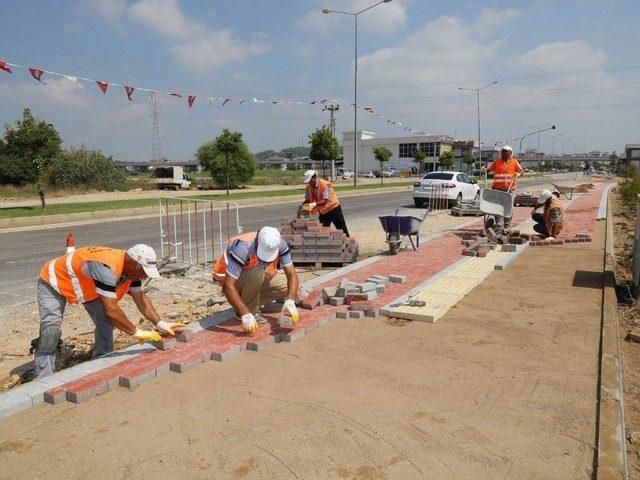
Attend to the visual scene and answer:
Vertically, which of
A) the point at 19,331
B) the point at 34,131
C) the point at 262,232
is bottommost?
the point at 19,331

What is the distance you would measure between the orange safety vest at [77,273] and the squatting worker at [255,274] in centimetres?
101

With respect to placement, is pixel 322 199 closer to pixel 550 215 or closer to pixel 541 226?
pixel 550 215

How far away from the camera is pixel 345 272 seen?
8008mm

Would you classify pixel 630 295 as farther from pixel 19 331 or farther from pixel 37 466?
pixel 19 331

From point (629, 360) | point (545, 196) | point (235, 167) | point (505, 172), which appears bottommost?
point (629, 360)

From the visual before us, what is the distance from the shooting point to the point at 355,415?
3492mm

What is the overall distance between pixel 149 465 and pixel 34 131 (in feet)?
59.8

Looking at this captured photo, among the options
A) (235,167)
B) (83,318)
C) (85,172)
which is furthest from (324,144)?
(83,318)

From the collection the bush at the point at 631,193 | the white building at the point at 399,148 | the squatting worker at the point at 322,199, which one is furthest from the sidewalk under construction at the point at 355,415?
the white building at the point at 399,148

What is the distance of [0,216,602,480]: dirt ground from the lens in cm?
295

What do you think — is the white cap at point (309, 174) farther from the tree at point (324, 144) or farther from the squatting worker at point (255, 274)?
the tree at point (324, 144)

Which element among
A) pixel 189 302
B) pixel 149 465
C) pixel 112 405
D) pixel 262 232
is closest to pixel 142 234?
pixel 189 302

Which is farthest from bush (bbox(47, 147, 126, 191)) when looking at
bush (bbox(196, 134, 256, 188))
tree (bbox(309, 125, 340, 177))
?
tree (bbox(309, 125, 340, 177))

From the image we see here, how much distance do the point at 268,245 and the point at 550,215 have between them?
7.82 m
